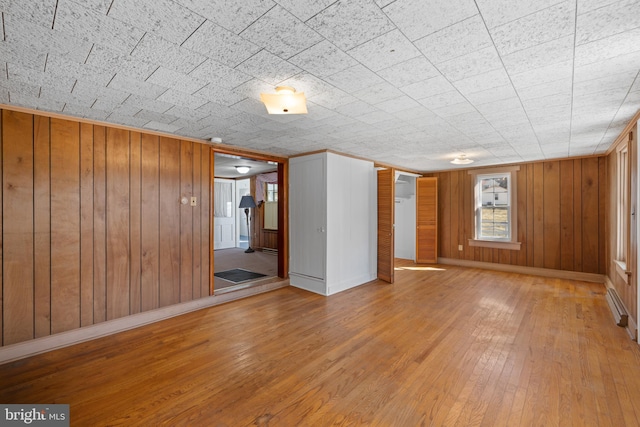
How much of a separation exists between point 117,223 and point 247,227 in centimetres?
586

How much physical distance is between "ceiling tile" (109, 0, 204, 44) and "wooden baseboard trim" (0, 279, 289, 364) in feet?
9.68

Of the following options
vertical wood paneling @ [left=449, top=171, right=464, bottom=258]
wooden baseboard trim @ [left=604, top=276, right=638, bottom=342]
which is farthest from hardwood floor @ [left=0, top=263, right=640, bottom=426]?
vertical wood paneling @ [left=449, top=171, right=464, bottom=258]

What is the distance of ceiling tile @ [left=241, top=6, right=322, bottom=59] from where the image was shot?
4.64 feet

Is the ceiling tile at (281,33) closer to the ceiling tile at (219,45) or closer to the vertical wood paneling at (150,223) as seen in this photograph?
the ceiling tile at (219,45)

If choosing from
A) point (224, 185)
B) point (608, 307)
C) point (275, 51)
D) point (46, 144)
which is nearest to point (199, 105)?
point (275, 51)

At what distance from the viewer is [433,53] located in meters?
1.74

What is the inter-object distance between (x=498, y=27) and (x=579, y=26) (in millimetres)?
405

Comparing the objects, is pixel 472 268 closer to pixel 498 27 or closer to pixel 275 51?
pixel 498 27

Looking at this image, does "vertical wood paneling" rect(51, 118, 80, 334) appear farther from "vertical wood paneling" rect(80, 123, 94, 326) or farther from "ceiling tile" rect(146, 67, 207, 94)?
"ceiling tile" rect(146, 67, 207, 94)

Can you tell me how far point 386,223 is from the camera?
5.06 meters

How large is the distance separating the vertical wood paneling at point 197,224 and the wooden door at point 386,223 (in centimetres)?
300

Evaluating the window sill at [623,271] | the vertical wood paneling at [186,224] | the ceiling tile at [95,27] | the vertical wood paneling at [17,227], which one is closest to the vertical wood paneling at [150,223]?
the vertical wood paneling at [186,224]

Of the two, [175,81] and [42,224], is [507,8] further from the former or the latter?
[42,224]

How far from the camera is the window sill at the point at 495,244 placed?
5.91 metres
